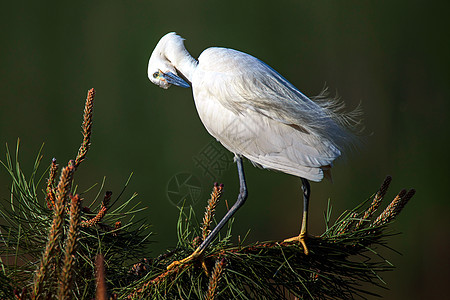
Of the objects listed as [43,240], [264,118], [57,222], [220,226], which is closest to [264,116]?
[264,118]

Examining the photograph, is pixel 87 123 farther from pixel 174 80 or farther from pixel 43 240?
pixel 174 80

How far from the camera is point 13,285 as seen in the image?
477 mm

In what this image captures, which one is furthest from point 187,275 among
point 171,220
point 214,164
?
point 171,220

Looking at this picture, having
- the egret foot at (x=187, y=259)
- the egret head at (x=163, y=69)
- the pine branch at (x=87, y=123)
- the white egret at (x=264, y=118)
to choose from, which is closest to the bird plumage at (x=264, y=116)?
the white egret at (x=264, y=118)

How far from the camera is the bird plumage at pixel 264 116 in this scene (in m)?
0.83

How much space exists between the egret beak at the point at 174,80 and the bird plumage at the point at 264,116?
0.10 m

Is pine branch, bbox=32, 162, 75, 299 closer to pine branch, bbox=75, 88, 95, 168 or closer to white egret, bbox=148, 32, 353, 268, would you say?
pine branch, bbox=75, 88, 95, 168

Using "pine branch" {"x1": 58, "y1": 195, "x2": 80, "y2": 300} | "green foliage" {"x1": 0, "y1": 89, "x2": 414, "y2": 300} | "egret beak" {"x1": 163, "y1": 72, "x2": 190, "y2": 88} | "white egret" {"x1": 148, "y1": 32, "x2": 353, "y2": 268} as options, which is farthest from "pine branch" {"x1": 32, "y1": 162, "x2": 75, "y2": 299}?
"egret beak" {"x1": 163, "y1": 72, "x2": 190, "y2": 88}

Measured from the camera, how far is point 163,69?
105 centimetres

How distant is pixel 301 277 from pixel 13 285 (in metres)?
0.34

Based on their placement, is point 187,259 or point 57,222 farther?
point 187,259

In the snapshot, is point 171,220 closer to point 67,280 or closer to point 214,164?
point 214,164

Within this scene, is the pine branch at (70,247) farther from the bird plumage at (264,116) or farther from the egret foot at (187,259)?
the bird plumage at (264,116)

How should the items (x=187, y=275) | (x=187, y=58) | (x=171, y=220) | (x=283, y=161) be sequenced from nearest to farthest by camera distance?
(x=187, y=275) → (x=283, y=161) → (x=187, y=58) → (x=171, y=220)
